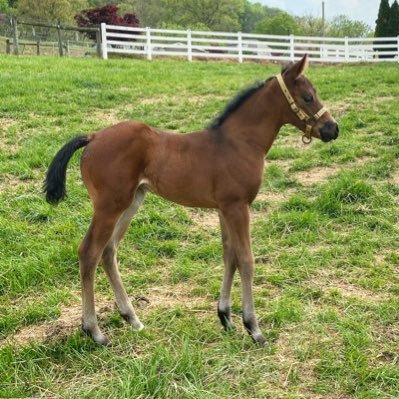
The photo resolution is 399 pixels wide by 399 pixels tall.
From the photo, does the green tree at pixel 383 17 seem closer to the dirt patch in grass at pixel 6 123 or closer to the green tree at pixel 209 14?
the dirt patch in grass at pixel 6 123

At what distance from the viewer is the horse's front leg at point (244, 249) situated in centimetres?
308

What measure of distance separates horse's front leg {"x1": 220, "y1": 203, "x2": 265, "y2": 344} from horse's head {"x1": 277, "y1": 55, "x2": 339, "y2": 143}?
27.5 inches

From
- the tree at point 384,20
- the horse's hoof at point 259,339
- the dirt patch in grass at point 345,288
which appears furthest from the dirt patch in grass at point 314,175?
the tree at point 384,20

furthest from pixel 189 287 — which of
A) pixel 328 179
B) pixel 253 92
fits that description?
pixel 328 179

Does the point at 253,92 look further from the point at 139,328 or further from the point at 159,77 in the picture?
the point at 159,77

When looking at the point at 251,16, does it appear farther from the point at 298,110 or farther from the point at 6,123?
the point at 298,110

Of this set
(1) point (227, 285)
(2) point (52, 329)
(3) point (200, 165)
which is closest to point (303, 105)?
(3) point (200, 165)

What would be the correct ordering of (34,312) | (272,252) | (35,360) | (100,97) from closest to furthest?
(35,360) → (34,312) → (272,252) → (100,97)

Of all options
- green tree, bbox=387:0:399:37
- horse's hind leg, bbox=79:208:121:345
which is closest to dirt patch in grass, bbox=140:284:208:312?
horse's hind leg, bbox=79:208:121:345

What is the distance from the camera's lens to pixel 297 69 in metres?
3.11

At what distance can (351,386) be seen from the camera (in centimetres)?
273

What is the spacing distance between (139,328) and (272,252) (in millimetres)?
1733

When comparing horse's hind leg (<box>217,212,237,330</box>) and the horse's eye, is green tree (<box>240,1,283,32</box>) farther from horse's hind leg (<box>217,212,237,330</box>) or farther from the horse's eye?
horse's hind leg (<box>217,212,237,330</box>)

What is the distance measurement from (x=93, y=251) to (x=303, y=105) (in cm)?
166
